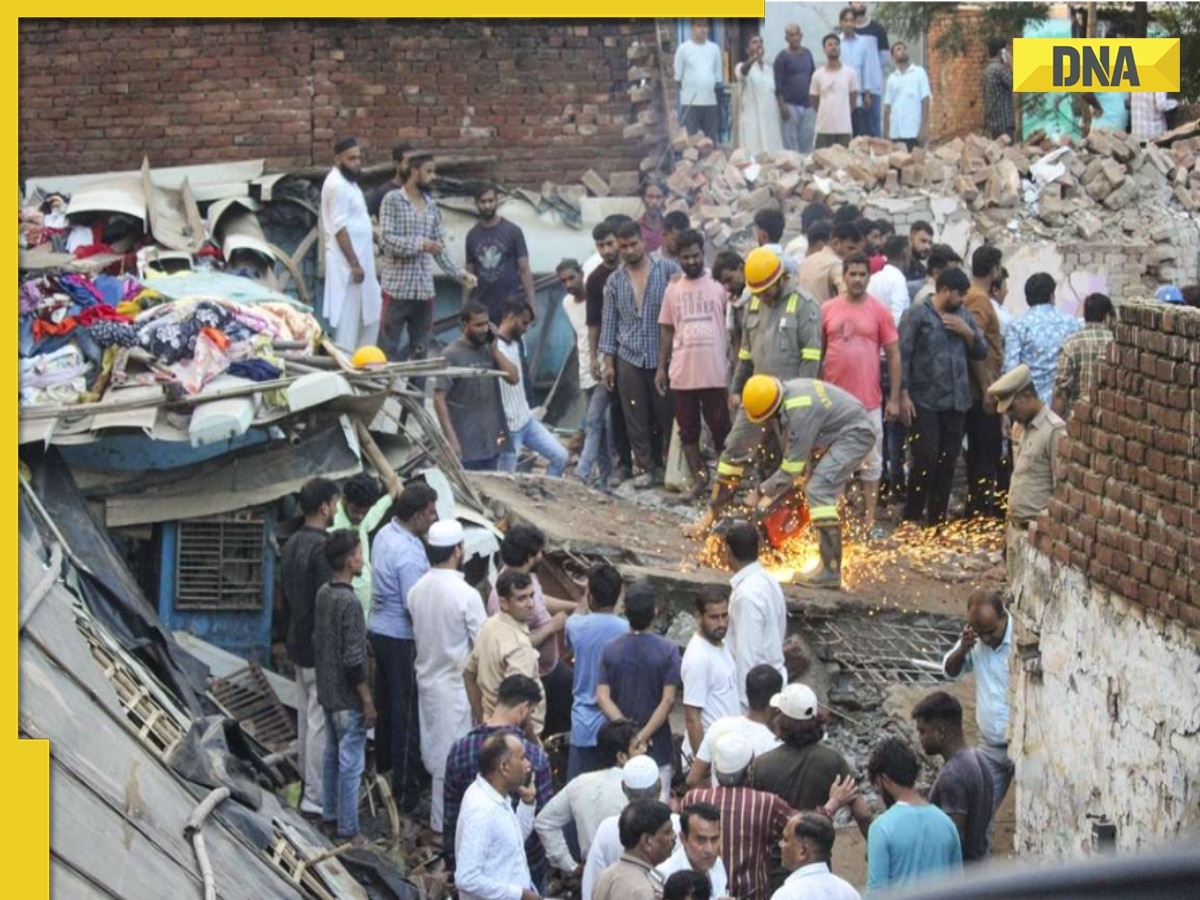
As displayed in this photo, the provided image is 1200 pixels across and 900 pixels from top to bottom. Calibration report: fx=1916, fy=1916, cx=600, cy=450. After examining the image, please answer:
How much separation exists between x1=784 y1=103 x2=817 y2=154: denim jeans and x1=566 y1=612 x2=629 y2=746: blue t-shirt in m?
10.1

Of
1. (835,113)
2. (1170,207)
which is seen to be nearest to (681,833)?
(1170,207)

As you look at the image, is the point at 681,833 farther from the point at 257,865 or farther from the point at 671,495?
the point at 671,495

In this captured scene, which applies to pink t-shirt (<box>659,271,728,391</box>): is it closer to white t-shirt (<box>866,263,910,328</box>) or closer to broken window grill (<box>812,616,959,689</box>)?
white t-shirt (<box>866,263,910,328</box>)

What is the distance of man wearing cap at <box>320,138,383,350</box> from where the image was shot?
13688mm

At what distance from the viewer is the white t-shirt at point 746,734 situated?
22.7 feet

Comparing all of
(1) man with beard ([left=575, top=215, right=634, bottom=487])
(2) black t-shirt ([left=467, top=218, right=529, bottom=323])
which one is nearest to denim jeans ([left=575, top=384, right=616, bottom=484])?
(1) man with beard ([left=575, top=215, right=634, bottom=487])

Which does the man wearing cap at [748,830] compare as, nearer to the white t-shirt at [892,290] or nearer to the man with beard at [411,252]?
the white t-shirt at [892,290]

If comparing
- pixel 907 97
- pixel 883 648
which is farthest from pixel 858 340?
pixel 907 97

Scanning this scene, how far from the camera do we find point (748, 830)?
638 cm

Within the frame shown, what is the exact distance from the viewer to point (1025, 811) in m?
7.26

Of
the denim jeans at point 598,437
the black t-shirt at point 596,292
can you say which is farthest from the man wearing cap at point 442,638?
the black t-shirt at point 596,292

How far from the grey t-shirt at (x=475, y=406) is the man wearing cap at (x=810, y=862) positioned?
601cm

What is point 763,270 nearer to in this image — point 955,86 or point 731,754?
point 731,754

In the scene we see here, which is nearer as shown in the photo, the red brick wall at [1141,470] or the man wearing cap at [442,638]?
the red brick wall at [1141,470]
